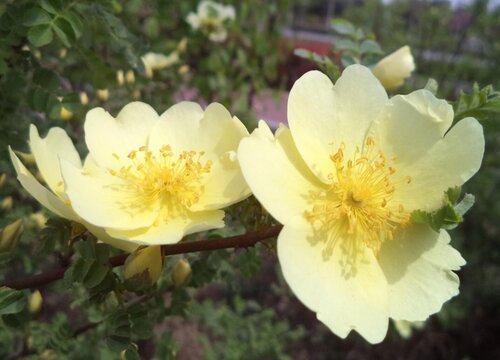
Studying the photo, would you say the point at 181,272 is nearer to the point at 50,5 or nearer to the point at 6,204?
the point at 50,5

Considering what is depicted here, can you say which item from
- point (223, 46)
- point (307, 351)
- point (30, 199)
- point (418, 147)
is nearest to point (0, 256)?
point (418, 147)

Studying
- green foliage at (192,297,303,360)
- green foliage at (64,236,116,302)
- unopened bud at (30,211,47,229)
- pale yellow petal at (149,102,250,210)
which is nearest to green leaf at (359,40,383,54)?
pale yellow petal at (149,102,250,210)

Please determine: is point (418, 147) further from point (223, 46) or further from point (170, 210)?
point (223, 46)

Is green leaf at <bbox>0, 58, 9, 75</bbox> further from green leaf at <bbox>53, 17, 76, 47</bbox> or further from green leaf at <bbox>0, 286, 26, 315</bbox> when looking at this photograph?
green leaf at <bbox>0, 286, 26, 315</bbox>

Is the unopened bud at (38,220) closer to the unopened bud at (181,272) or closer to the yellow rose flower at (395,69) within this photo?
the unopened bud at (181,272)

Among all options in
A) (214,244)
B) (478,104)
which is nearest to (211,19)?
(478,104)

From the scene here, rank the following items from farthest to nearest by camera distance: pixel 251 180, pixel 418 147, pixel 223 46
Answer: pixel 223 46, pixel 418 147, pixel 251 180
